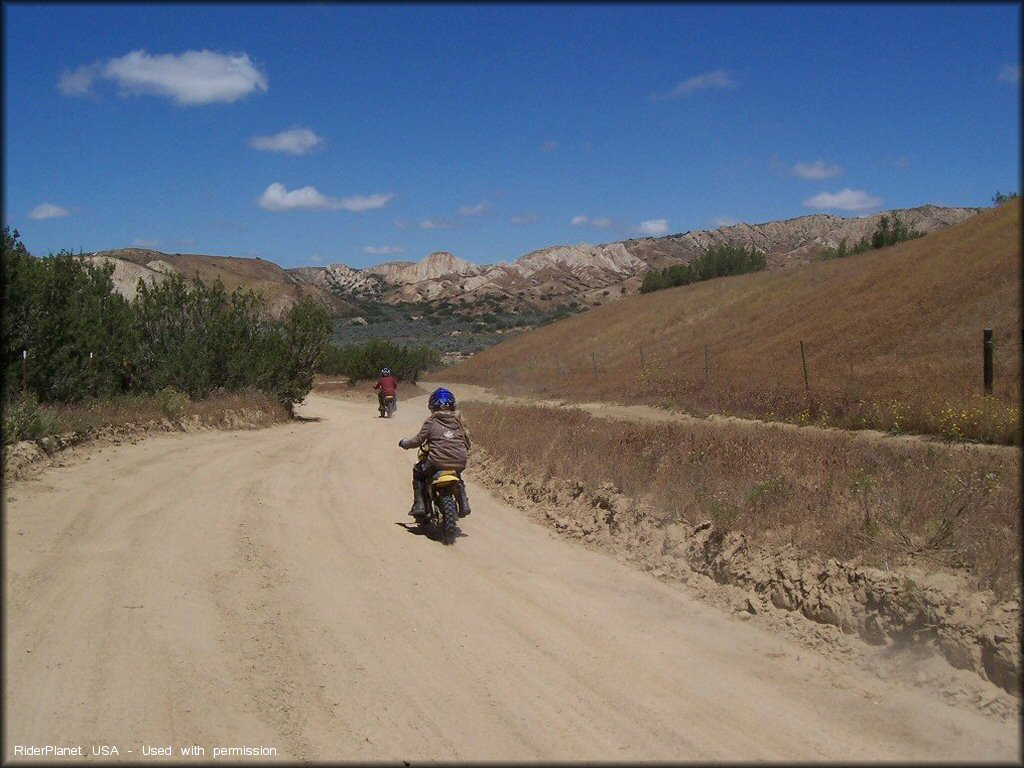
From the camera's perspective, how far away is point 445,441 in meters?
10.2

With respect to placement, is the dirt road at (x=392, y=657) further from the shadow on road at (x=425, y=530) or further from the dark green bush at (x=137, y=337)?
the dark green bush at (x=137, y=337)

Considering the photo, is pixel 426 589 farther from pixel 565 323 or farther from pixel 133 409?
pixel 565 323

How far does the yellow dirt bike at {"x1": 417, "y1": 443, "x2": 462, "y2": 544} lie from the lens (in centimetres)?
960

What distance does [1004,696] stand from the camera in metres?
5.12

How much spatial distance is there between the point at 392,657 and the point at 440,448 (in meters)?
4.36

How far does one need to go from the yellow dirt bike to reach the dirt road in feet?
1.00

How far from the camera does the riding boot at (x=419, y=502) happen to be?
10.1 m

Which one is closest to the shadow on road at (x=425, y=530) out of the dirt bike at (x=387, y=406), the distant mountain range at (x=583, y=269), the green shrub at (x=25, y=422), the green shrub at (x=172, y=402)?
the green shrub at (x=25, y=422)

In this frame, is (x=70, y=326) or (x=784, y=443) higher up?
(x=70, y=326)

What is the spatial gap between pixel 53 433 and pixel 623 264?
18220 cm

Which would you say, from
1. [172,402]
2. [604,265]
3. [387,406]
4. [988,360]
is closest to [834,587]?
[988,360]

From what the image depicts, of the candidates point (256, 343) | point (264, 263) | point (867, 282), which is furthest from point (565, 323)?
Result: point (264, 263)

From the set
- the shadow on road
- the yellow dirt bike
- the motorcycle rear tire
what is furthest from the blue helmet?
the shadow on road

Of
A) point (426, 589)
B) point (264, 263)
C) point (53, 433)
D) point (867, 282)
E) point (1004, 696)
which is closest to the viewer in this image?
point (1004, 696)
